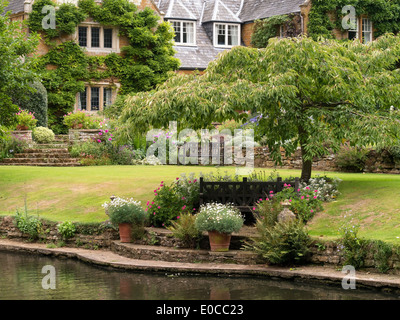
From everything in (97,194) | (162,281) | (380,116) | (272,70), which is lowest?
(162,281)

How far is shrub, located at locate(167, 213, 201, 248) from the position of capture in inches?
575

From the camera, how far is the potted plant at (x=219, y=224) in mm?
13953

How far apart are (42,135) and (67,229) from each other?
12145 mm

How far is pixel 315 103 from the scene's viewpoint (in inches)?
662

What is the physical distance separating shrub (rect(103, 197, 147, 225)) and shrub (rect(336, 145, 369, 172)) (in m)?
9.19

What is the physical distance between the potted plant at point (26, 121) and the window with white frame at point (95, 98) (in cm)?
548

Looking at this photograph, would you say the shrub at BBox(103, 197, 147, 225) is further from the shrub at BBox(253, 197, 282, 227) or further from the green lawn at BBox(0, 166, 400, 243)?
the shrub at BBox(253, 197, 282, 227)

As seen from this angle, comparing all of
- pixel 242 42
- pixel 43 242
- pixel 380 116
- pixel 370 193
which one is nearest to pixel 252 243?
pixel 370 193

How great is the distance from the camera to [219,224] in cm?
1393

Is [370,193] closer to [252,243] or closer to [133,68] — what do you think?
[252,243]

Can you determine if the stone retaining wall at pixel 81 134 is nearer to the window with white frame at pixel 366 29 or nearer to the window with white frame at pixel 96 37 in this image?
the window with white frame at pixel 96 37

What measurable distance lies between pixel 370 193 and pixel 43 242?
8.55 m

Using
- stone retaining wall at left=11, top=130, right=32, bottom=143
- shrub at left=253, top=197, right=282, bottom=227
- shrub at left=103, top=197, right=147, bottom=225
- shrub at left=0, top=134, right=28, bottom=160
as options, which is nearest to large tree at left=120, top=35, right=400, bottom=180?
shrub at left=103, top=197, right=147, bottom=225

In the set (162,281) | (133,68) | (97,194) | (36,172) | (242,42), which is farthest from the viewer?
(242,42)
